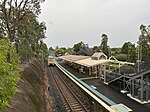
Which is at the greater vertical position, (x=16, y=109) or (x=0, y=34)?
(x=0, y=34)

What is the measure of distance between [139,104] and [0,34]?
71.0 feet

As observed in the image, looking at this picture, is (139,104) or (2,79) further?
(139,104)

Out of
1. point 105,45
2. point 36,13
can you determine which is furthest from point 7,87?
point 105,45

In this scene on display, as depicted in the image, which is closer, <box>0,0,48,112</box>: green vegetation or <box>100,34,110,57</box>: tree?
<box>0,0,48,112</box>: green vegetation

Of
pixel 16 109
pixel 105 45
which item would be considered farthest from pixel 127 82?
pixel 105 45

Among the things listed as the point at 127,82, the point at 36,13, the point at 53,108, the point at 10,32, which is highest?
the point at 36,13

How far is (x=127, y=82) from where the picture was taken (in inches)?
621

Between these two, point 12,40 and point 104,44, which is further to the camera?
point 104,44

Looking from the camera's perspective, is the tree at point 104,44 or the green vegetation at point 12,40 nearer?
the green vegetation at point 12,40

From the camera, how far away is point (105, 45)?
59.5m

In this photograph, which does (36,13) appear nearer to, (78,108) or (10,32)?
(10,32)

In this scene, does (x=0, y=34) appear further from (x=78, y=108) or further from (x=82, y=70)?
(x=78, y=108)

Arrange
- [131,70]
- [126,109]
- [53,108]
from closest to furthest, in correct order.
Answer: [126,109] → [53,108] → [131,70]

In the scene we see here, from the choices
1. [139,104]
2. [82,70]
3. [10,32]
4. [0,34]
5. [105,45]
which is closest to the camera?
[139,104]
